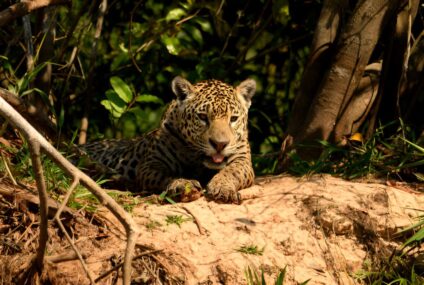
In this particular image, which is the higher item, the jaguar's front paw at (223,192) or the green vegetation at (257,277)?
the jaguar's front paw at (223,192)

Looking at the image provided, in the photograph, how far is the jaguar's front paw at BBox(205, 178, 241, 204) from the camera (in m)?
7.10

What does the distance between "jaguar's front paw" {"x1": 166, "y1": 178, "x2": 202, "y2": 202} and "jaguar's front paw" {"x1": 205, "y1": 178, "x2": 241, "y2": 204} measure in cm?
11

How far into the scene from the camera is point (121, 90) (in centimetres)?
923

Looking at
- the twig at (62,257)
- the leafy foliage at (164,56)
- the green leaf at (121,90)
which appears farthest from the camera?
the leafy foliage at (164,56)

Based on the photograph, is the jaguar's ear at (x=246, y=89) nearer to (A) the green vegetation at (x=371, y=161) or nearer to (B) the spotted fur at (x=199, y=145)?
(B) the spotted fur at (x=199, y=145)

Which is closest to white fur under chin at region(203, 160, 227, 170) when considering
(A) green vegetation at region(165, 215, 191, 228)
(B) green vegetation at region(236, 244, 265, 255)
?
(A) green vegetation at region(165, 215, 191, 228)

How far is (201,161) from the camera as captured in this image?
26.0 feet

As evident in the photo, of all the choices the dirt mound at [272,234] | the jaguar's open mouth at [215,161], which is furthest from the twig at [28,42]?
the dirt mound at [272,234]

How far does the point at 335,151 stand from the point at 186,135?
154cm

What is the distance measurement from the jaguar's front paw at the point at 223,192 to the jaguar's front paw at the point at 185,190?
11 centimetres

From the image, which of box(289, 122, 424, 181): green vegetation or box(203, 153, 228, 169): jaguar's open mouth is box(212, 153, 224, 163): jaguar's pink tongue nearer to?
box(203, 153, 228, 169): jaguar's open mouth

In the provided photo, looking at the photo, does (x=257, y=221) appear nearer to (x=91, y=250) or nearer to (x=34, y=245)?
(x=91, y=250)

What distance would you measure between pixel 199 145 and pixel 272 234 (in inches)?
57.7

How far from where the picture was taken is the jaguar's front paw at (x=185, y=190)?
280 inches
